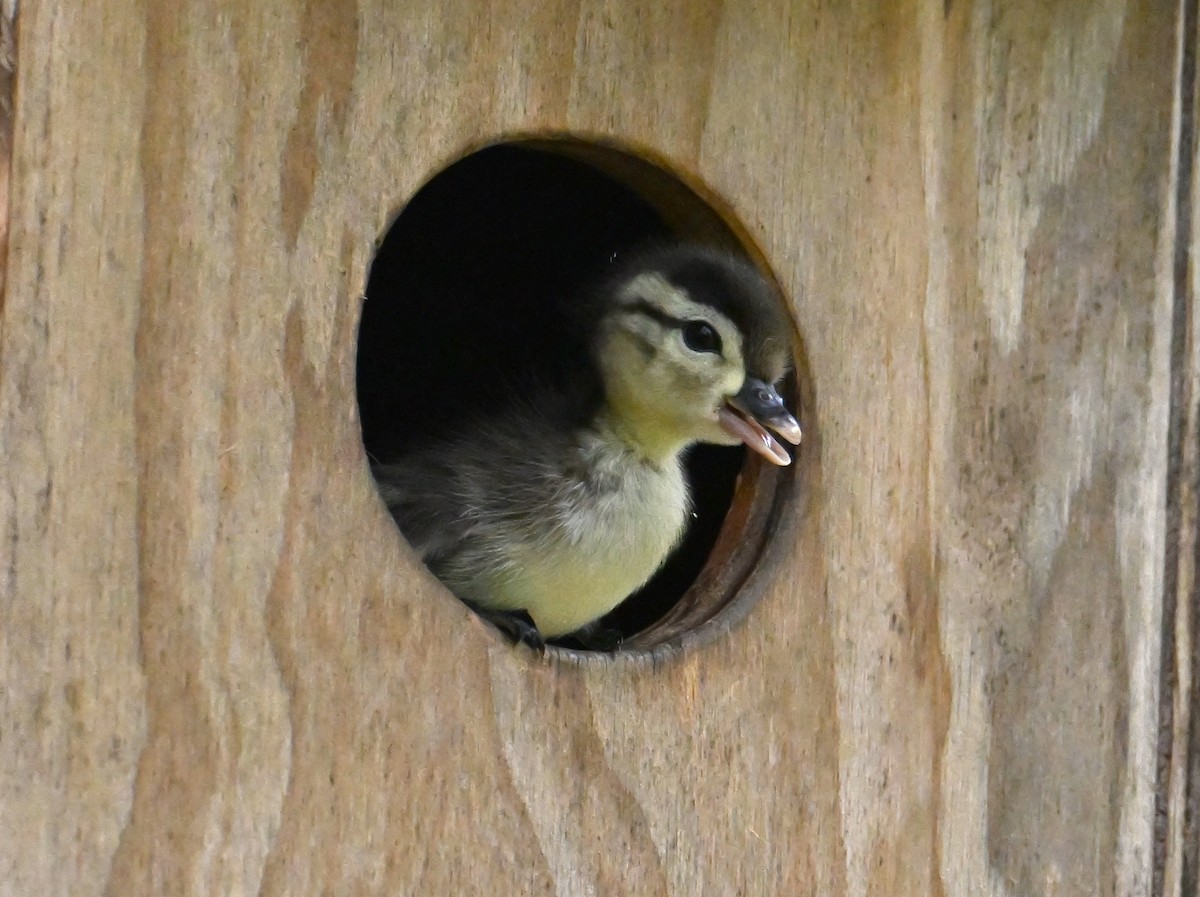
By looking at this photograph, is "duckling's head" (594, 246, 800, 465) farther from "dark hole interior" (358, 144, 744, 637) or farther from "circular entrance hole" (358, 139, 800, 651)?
"dark hole interior" (358, 144, 744, 637)

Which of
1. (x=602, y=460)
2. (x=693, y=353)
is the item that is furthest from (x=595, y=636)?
(x=693, y=353)

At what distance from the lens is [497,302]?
6.97 ft

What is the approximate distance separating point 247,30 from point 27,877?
582 millimetres

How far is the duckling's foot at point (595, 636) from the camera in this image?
1.82m

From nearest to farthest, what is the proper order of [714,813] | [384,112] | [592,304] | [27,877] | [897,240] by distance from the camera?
[27,877]
[384,112]
[714,813]
[897,240]
[592,304]

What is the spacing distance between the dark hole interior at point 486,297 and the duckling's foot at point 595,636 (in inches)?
3.1

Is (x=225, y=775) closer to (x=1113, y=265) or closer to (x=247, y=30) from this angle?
(x=247, y=30)

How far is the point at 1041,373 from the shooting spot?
1.65 m

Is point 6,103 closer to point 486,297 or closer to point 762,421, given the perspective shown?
point 762,421

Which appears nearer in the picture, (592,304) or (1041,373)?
(1041,373)

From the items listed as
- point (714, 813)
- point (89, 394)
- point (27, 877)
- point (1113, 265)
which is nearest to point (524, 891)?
point (714, 813)

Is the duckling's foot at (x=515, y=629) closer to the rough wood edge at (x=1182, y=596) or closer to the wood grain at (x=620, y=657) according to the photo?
the wood grain at (x=620, y=657)

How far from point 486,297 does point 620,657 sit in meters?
0.79

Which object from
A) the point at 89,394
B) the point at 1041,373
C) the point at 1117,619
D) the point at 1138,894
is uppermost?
the point at 1041,373
